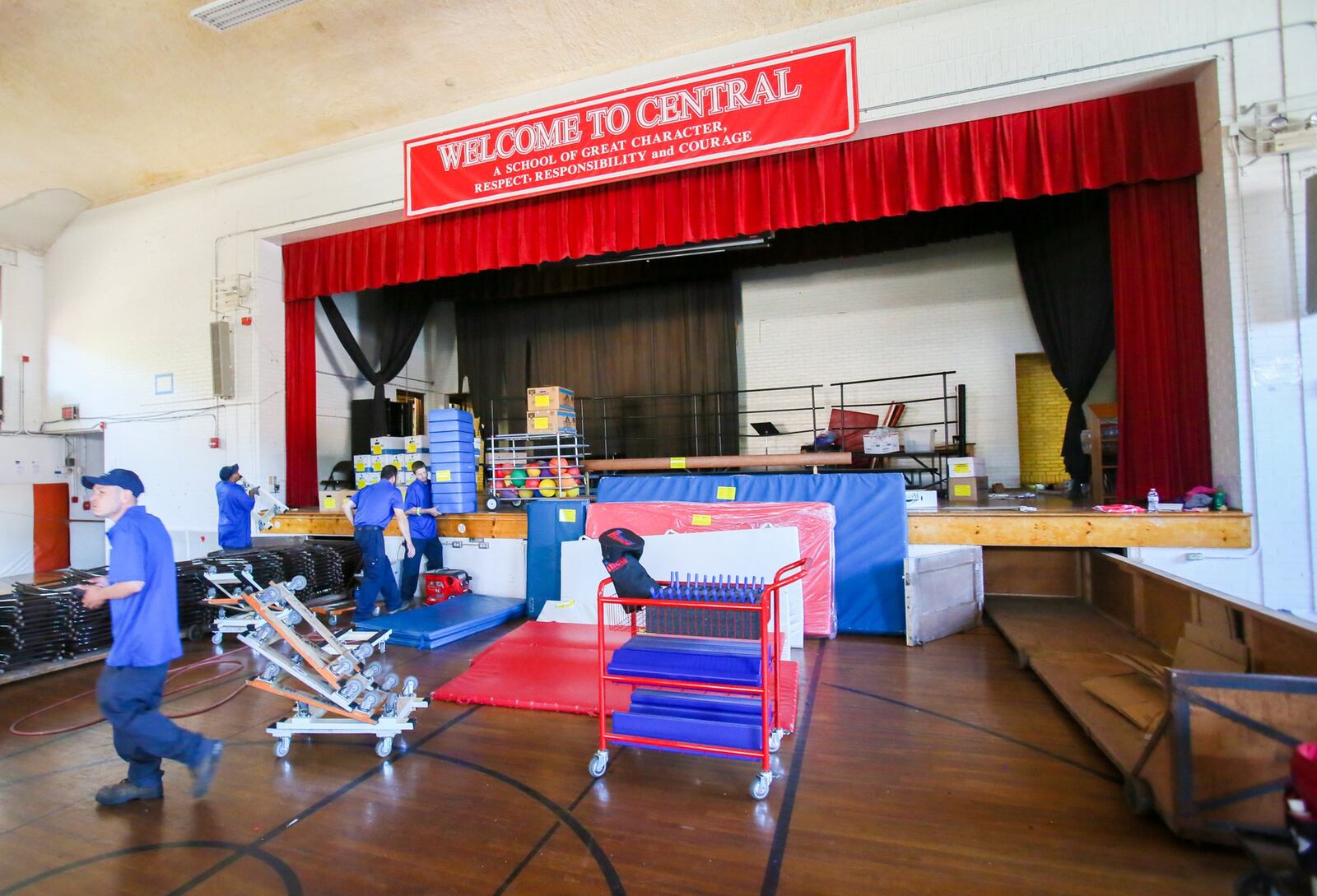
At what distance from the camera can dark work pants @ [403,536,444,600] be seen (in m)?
6.70

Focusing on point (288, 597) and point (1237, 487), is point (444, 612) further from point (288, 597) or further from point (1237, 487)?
point (1237, 487)

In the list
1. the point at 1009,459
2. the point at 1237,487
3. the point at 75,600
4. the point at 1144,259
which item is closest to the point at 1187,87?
the point at 1144,259

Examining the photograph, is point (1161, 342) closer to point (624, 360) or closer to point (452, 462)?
point (452, 462)

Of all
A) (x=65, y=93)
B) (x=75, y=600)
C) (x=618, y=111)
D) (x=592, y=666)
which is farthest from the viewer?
(x=65, y=93)

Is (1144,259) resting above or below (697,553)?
above

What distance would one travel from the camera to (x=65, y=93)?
25.5 ft

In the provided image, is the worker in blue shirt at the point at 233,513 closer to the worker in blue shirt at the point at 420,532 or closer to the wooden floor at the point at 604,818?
the worker in blue shirt at the point at 420,532

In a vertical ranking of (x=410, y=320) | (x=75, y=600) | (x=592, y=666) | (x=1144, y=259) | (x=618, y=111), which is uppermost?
(x=618, y=111)

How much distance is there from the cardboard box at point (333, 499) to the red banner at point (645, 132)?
403 centimetres

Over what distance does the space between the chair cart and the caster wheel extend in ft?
4.91

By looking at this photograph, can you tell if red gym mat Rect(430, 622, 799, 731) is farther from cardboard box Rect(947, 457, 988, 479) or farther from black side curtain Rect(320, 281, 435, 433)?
black side curtain Rect(320, 281, 435, 433)

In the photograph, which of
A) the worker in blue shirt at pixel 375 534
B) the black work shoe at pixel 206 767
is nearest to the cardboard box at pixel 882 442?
the worker in blue shirt at pixel 375 534

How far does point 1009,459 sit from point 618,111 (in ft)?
25.0

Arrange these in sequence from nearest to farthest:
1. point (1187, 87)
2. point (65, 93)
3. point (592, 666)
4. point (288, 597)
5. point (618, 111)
Result: point (288, 597) → point (592, 666) → point (1187, 87) → point (618, 111) → point (65, 93)
